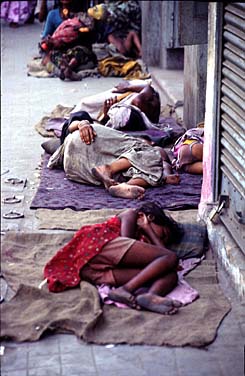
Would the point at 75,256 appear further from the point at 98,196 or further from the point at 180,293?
the point at 98,196

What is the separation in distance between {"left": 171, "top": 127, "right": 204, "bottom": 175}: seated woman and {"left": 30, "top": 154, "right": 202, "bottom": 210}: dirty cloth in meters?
0.06

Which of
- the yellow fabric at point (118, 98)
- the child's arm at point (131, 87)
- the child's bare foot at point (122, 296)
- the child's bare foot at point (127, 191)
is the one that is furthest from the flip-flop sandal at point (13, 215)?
the child's arm at point (131, 87)

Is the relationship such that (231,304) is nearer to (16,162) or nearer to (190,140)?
(190,140)

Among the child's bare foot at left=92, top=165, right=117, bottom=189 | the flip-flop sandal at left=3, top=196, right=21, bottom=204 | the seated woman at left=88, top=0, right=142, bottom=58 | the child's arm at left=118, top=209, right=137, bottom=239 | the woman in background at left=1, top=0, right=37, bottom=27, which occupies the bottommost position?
the woman in background at left=1, top=0, right=37, bottom=27

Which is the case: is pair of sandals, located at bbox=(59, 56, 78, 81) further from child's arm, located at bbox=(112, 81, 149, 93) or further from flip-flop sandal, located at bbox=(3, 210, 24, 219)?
flip-flop sandal, located at bbox=(3, 210, 24, 219)

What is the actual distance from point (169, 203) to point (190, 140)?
32.1 inches

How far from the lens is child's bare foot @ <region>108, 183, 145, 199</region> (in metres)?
6.24

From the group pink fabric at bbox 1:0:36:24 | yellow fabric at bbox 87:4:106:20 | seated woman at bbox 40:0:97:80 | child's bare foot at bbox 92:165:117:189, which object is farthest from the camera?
pink fabric at bbox 1:0:36:24

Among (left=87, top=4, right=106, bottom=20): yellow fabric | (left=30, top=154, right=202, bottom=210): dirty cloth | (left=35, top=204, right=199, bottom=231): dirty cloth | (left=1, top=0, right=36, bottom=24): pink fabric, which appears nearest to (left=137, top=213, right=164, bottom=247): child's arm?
(left=35, top=204, right=199, bottom=231): dirty cloth

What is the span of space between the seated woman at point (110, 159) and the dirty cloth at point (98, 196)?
8cm

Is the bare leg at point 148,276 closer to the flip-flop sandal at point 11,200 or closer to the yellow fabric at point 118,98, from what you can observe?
the flip-flop sandal at point 11,200

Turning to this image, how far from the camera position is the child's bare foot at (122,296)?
14.9ft

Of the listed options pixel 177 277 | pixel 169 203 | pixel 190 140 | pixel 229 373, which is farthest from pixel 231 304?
pixel 190 140

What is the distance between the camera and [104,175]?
651cm
